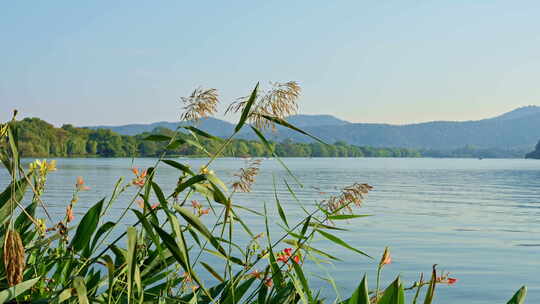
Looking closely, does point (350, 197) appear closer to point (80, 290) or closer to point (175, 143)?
point (175, 143)

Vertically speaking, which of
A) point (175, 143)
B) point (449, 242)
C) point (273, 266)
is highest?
point (175, 143)

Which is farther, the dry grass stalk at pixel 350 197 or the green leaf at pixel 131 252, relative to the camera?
the dry grass stalk at pixel 350 197

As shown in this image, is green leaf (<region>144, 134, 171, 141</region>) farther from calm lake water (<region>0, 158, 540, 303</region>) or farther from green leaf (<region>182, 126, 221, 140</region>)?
calm lake water (<region>0, 158, 540, 303</region>)

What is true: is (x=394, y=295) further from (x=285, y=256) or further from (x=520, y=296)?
(x=285, y=256)

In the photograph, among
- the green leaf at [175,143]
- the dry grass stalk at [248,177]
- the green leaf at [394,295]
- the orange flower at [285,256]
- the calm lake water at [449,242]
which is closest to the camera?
the green leaf at [394,295]

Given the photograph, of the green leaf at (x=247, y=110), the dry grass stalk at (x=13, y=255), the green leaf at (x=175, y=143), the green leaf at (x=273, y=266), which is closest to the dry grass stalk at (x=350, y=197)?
the green leaf at (x=273, y=266)

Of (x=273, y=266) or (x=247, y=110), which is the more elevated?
(x=247, y=110)

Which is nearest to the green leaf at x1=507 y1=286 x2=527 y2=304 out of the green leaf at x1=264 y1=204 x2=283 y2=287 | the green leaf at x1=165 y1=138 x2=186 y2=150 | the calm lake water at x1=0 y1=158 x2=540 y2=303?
the green leaf at x1=264 y1=204 x2=283 y2=287

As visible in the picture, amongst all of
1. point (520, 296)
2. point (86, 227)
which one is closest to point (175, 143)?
point (86, 227)

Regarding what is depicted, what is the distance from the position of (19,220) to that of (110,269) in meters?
1.86

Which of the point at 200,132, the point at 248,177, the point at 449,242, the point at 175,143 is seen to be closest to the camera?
the point at 200,132

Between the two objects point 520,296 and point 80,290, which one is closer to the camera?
point 80,290

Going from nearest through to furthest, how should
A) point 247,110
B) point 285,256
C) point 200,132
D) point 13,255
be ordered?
1. point 13,255
2. point 247,110
3. point 200,132
4. point 285,256

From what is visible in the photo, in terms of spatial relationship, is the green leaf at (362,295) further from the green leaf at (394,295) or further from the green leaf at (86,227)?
the green leaf at (86,227)
